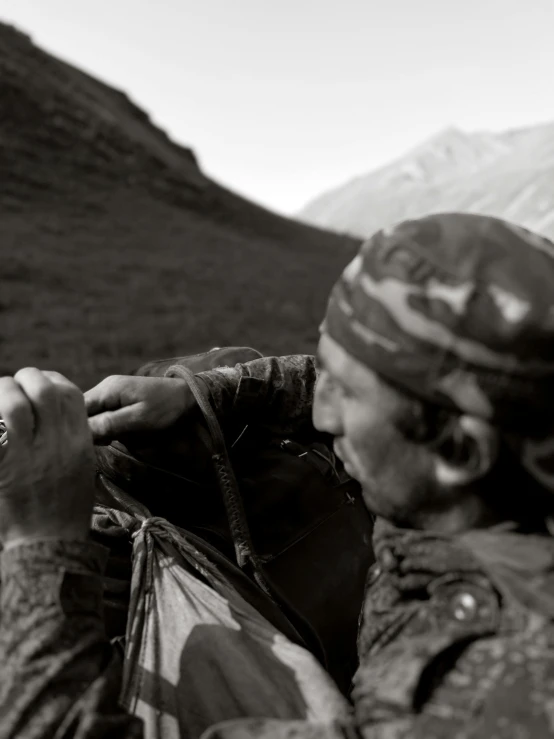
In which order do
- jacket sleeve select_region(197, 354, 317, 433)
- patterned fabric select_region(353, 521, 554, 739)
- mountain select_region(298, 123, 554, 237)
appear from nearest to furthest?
patterned fabric select_region(353, 521, 554, 739) → jacket sleeve select_region(197, 354, 317, 433) → mountain select_region(298, 123, 554, 237)

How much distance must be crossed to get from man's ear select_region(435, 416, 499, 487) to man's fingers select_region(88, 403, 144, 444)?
78 centimetres

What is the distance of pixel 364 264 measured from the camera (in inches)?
48.8

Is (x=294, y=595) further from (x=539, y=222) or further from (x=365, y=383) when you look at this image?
(x=539, y=222)

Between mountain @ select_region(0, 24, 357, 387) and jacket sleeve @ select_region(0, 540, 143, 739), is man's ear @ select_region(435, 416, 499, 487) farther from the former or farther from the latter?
mountain @ select_region(0, 24, 357, 387)

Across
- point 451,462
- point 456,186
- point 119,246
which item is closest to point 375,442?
point 451,462

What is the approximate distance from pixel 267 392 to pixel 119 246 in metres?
16.4

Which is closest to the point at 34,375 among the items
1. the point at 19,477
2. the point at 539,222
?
the point at 19,477

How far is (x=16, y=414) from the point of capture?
52.8 inches

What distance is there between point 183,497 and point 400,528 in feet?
2.33

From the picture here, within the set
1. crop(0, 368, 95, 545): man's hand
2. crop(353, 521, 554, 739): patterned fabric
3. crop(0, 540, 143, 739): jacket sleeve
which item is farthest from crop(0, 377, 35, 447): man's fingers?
crop(353, 521, 554, 739): patterned fabric

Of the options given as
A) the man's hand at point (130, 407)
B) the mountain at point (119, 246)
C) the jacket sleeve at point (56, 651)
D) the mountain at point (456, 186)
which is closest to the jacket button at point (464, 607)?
the jacket sleeve at point (56, 651)

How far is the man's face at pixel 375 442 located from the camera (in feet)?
4.02

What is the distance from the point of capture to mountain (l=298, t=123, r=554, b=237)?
50.6 meters

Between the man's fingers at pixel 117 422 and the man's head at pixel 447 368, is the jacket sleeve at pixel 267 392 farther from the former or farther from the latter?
the man's head at pixel 447 368
